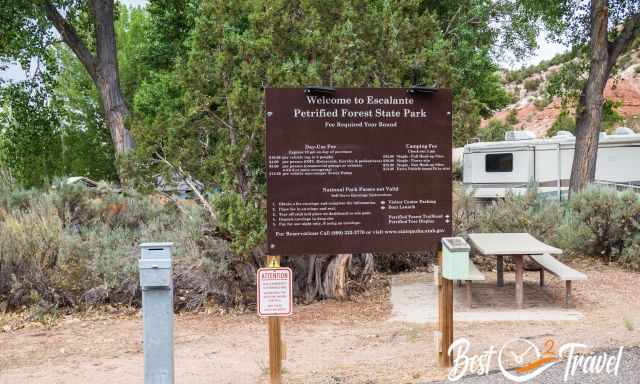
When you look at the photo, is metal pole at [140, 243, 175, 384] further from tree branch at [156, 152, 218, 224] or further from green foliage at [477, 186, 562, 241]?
green foliage at [477, 186, 562, 241]

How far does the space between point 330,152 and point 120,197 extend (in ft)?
20.4

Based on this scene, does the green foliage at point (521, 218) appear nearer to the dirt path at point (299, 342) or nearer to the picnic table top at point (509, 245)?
the picnic table top at point (509, 245)

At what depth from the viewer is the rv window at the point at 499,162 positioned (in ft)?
60.8

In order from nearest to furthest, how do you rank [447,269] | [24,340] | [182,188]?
[447,269], [24,340], [182,188]

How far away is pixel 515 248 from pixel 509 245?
0.27m

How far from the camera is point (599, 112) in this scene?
14.3m

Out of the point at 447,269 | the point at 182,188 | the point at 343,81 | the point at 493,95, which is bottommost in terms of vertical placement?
the point at 447,269

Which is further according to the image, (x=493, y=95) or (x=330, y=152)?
(x=493, y=95)

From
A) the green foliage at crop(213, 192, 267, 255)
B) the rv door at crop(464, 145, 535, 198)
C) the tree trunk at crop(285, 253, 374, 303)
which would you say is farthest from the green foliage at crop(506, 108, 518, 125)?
the green foliage at crop(213, 192, 267, 255)

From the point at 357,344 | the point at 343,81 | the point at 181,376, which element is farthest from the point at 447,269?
the point at 343,81

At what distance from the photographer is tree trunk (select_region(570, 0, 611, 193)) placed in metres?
14.0

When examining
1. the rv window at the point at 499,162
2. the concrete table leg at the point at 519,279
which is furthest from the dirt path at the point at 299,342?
the rv window at the point at 499,162

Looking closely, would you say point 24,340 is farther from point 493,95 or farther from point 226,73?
point 493,95

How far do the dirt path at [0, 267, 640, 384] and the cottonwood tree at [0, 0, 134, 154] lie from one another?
26.6 ft
